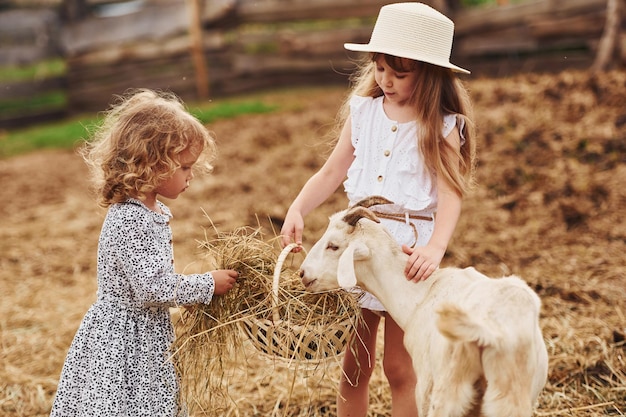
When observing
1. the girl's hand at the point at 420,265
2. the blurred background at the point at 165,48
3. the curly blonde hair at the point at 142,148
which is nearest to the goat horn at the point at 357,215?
the girl's hand at the point at 420,265

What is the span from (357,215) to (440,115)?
647 millimetres

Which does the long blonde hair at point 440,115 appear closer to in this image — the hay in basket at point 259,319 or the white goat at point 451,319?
the white goat at point 451,319

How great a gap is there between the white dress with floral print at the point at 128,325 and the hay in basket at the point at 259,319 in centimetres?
16

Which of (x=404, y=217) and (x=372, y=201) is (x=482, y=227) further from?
(x=372, y=201)

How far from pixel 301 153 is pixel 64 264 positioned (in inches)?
138

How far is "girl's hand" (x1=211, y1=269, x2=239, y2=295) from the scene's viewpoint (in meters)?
3.30

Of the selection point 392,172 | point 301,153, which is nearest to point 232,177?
point 301,153

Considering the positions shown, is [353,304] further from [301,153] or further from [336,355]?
[301,153]

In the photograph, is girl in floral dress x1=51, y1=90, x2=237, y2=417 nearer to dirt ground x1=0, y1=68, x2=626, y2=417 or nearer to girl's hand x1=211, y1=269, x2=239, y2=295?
girl's hand x1=211, y1=269, x2=239, y2=295

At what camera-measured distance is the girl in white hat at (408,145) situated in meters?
3.27

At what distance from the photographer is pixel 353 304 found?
3.25m

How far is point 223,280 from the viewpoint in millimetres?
3314

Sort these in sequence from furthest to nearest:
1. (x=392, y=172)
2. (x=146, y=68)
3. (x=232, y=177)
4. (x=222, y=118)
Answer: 1. (x=146, y=68)
2. (x=222, y=118)
3. (x=232, y=177)
4. (x=392, y=172)

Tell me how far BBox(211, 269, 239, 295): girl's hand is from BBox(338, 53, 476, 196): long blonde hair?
0.98 meters
